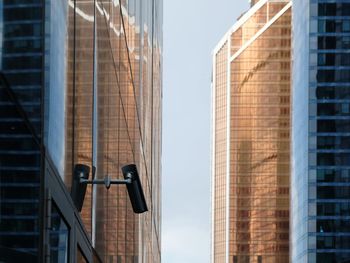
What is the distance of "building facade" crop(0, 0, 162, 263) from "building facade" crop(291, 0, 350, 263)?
381ft

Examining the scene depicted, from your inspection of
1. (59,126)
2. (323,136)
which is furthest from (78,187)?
(323,136)

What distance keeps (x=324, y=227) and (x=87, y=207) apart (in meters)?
122

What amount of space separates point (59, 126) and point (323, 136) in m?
129

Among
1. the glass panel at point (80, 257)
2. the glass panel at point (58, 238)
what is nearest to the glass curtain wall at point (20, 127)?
the glass panel at point (58, 238)

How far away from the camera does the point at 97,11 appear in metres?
16.1

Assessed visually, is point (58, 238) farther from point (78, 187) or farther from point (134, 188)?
point (134, 188)

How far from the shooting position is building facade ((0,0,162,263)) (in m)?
9.33

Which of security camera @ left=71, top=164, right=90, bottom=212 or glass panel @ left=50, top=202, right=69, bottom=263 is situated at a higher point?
security camera @ left=71, top=164, right=90, bottom=212

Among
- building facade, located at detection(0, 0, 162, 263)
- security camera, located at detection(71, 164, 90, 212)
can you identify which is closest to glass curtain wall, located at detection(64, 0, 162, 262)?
building facade, located at detection(0, 0, 162, 263)

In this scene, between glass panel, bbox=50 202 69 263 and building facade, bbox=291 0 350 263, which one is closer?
glass panel, bbox=50 202 69 263

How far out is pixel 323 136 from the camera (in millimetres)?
139000

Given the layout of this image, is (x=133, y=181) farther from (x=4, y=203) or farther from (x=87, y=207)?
(x=4, y=203)

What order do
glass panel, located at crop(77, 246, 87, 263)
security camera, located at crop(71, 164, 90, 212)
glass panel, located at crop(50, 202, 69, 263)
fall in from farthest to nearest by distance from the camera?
glass panel, located at crop(77, 246, 87, 263), security camera, located at crop(71, 164, 90, 212), glass panel, located at crop(50, 202, 69, 263)

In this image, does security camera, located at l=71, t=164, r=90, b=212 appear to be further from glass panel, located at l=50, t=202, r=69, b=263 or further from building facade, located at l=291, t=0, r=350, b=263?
building facade, located at l=291, t=0, r=350, b=263
